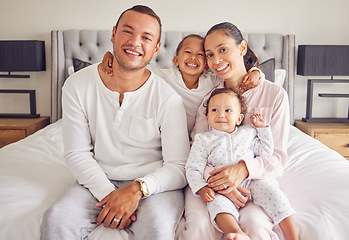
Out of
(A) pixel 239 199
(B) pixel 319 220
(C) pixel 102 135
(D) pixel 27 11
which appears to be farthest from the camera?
(D) pixel 27 11

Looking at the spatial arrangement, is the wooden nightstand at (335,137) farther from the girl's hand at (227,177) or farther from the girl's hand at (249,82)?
the girl's hand at (227,177)

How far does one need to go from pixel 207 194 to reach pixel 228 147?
23cm

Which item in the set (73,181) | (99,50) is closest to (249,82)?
(73,181)

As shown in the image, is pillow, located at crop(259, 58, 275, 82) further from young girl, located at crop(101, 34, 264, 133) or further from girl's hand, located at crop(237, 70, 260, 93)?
girl's hand, located at crop(237, 70, 260, 93)

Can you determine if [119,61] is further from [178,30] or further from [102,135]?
[178,30]

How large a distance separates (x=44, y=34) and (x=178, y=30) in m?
1.22

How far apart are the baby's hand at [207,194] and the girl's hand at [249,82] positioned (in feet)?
1.74

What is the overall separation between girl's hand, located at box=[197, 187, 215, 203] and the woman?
0.03 m

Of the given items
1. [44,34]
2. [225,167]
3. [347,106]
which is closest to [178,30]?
[44,34]

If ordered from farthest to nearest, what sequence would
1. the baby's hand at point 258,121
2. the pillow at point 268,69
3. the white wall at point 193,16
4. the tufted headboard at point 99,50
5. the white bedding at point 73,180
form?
the white wall at point 193,16, the tufted headboard at point 99,50, the pillow at point 268,69, the baby's hand at point 258,121, the white bedding at point 73,180

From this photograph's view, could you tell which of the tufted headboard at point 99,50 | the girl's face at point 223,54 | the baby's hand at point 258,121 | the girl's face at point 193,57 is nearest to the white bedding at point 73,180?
the baby's hand at point 258,121

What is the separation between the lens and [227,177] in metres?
1.31

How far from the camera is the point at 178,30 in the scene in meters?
Result: 3.15

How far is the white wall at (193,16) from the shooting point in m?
3.12
